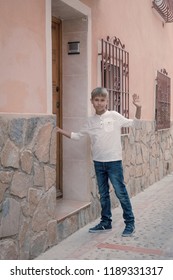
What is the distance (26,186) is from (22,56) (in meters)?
1.20

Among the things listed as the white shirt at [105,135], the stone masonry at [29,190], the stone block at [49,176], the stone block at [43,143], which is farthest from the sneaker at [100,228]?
the stone block at [43,143]

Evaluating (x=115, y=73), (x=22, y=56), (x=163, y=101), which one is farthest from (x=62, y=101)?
(x=163, y=101)

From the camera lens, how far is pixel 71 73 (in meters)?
5.22

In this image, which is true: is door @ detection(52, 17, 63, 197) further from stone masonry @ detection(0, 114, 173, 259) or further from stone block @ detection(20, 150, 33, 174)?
stone block @ detection(20, 150, 33, 174)

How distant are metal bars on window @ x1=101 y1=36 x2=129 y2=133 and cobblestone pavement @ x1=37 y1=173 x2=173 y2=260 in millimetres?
1673

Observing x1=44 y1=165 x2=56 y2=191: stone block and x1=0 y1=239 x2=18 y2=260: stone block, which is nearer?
x1=0 y1=239 x2=18 y2=260: stone block

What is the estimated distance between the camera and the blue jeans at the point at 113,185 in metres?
4.55

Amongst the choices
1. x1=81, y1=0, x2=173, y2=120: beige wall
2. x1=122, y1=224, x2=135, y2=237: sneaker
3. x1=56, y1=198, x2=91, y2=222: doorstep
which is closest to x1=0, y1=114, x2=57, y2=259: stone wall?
x1=56, y1=198, x2=91, y2=222: doorstep

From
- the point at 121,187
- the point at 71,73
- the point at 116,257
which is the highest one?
the point at 71,73

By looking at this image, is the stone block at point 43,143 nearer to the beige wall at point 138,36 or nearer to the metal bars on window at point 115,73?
the beige wall at point 138,36

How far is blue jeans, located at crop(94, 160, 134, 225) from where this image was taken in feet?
14.9

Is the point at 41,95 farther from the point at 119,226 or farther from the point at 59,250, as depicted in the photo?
the point at 119,226
